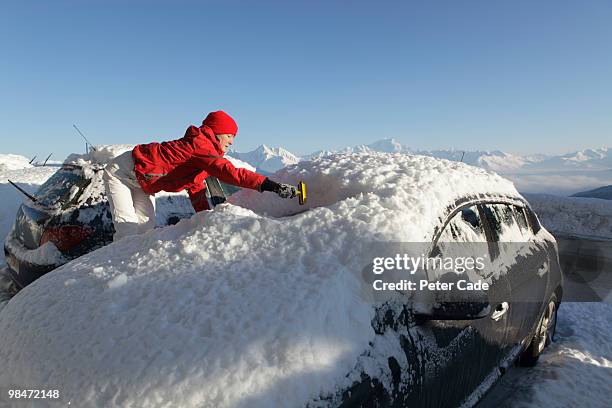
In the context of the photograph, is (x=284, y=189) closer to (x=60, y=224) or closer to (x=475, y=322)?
(x=475, y=322)

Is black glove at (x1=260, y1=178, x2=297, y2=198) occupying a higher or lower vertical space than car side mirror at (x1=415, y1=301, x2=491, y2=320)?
higher

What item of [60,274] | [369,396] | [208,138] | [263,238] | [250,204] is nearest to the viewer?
[369,396]

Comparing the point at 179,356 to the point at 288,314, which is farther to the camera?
the point at 288,314

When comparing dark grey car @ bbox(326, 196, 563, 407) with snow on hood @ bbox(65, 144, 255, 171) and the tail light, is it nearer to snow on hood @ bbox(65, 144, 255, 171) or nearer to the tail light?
the tail light

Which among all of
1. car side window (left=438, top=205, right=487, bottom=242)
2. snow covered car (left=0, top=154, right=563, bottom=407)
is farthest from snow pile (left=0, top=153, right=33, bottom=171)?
car side window (left=438, top=205, right=487, bottom=242)

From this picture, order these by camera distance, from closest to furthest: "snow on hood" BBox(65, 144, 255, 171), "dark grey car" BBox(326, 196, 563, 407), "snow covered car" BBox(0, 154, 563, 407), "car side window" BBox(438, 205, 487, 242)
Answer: "snow covered car" BBox(0, 154, 563, 407)
"dark grey car" BBox(326, 196, 563, 407)
"car side window" BBox(438, 205, 487, 242)
"snow on hood" BBox(65, 144, 255, 171)

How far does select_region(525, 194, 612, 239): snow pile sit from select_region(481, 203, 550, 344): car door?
7.71 meters

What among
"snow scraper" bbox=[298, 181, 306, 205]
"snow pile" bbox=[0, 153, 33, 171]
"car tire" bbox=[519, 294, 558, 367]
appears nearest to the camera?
"snow scraper" bbox=[298, 181, 306, 205]

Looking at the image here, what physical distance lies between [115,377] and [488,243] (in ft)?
6.63

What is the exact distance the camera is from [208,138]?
10.1 feet

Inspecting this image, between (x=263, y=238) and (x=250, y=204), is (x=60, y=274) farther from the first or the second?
(x=250, y=204)

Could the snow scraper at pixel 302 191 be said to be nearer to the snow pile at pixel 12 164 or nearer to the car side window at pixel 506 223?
the car side window at pixel 506 223

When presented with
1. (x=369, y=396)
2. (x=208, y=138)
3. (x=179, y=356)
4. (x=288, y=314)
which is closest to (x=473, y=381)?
(x=369, y=396)

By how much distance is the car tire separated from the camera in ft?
9.33
